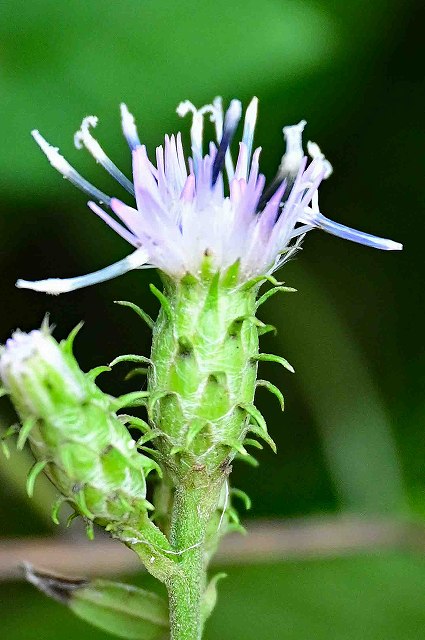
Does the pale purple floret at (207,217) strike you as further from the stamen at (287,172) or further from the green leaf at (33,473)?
the green leaf at (33,473)

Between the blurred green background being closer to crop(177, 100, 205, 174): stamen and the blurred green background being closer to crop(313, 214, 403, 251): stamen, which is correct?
crop(177, 100, 205, 174): stamen

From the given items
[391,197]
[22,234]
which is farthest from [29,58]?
[391,197]

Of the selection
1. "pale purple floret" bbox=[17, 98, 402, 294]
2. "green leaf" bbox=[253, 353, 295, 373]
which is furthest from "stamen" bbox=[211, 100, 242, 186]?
"green leaf" bbox=[253, 353, 295, 373]

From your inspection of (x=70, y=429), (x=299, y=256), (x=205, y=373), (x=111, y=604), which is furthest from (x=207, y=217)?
(x=299, y=256)

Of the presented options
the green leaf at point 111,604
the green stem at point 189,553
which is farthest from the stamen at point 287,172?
the green leaf at point 111,604

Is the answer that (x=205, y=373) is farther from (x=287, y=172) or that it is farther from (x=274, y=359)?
(x=287, y=172)

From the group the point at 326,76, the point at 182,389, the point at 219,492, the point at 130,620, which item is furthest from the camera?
the point at 326,76

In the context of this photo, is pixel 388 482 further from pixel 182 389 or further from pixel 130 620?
pixel 182 389
